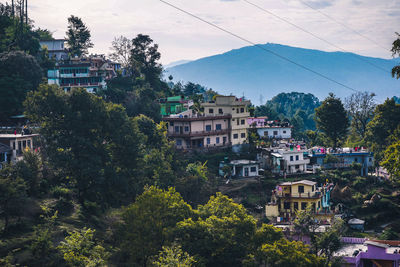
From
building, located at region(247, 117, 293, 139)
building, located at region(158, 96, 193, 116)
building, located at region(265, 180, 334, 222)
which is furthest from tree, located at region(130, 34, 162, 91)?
building, located at region(265, 180, 334, 222)

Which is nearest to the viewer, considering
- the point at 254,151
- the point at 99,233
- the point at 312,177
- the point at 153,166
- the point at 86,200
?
the point at 99,233

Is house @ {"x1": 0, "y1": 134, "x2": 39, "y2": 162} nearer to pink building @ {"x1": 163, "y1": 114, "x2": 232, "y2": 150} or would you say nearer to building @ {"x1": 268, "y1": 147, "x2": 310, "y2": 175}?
pink building @ {"x1": 163, "y1": 114, "x2": 232, "y2": 150}

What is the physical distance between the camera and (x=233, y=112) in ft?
239

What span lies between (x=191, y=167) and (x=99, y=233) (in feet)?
64.6

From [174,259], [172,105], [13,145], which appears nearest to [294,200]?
[174,259]

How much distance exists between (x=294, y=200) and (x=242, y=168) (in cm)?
1051

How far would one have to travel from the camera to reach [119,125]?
47.7 metres

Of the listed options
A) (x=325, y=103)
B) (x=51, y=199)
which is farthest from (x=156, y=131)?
(x=325, y=103)

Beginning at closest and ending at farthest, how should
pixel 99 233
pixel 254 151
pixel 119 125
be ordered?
pixel 99 233 → pixel 119 125 → pixel 254 151

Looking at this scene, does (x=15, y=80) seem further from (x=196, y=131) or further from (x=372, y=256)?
(x=372, y=256)

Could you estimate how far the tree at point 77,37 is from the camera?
8519 centimetres

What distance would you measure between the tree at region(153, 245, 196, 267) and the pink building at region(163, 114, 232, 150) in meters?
33.6

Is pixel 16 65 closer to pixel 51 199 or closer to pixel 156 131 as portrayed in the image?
pixel 156 131

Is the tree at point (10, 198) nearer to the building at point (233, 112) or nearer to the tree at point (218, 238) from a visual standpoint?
the tree at point (218, 238)
